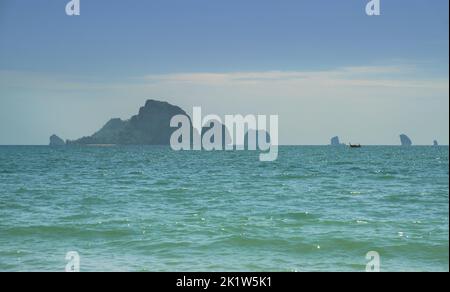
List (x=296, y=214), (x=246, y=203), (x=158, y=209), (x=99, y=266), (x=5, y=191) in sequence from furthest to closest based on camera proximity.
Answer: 1. (x=5, y=191)
2. (x=246, y=203)
3. (x=158, y=209)
4. (x=296, y=214)
5. (x=99, y=266)

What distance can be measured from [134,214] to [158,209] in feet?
6.82

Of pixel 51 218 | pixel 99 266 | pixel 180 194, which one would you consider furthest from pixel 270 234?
pixel 180 194

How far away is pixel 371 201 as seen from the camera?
26.3 m

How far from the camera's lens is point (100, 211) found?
22484mm

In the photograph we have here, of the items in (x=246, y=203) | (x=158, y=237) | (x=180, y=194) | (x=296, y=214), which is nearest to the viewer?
(x=158, y=237)

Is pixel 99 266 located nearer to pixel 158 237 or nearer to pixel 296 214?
pixel 158 237

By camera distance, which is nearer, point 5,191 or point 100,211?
point 100,211

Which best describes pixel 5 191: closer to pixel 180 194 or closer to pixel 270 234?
pixel 180 194

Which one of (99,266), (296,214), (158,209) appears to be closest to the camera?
(99,266)

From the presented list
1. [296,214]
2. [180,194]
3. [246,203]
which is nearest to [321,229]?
[296,214]
